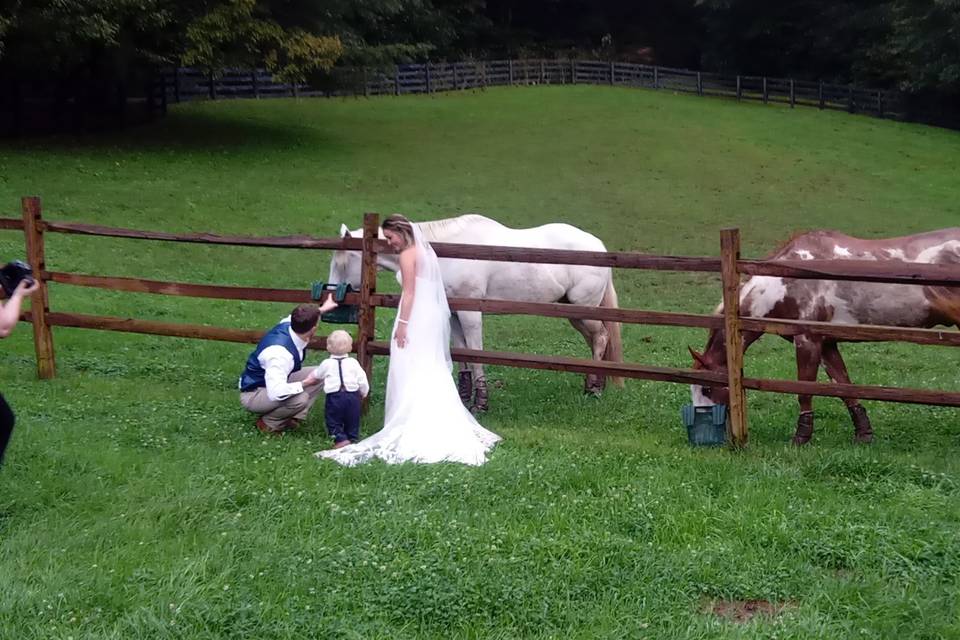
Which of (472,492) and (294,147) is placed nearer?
(472,492)

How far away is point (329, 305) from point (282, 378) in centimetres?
98

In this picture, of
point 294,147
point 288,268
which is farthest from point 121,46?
point 288,268

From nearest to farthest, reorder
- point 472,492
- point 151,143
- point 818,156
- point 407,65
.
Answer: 1. point 472,492
2. point 151,143
3. point 818,156
4. point 407,65

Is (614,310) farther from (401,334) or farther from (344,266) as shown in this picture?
(344,266)

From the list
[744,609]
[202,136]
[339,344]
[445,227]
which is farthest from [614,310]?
[202,136]

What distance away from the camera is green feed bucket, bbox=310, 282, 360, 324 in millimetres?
8234

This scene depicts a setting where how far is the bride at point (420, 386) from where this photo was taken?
6.88 metres

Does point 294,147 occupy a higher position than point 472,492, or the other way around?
point 294,147

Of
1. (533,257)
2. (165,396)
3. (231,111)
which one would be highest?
(231,111)

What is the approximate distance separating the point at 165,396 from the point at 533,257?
11.4 ft

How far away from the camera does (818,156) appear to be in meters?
31.3

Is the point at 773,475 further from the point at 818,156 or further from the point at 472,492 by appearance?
the point at 818,156

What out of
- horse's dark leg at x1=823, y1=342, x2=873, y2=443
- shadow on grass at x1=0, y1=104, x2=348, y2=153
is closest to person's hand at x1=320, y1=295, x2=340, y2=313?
horse's dark leg at x1=823, y1=342, x2=873, y2=443

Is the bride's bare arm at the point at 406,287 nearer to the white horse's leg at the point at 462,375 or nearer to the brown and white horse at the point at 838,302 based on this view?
the white horse's leg at the point at 462,375
